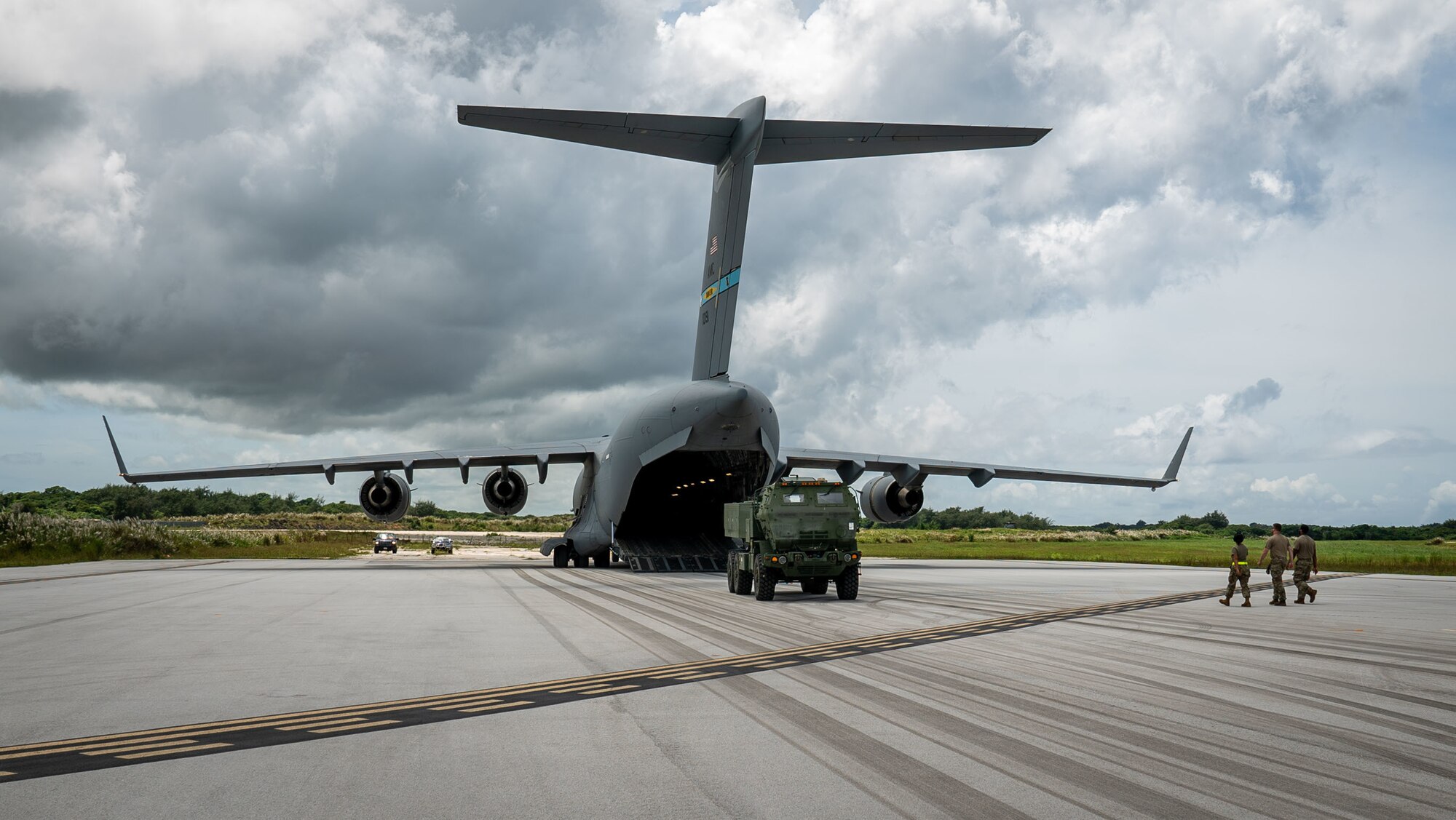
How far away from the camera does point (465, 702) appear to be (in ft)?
24.6

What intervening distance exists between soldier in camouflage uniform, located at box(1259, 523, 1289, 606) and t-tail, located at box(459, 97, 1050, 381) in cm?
946

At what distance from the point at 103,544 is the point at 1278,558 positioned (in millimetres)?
42050

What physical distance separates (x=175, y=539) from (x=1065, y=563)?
39.5 m

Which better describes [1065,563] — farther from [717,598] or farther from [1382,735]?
[1382,735]

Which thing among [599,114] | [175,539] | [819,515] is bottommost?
[175,539]

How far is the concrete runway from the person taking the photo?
16.0 feet

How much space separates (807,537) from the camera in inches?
734

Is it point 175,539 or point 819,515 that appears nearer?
point 819,515

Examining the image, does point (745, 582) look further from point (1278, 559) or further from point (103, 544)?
point (103, 544)

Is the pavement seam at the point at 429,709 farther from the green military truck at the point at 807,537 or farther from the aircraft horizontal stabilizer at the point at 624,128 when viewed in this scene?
the aircraft horizontal stabilizer at the point at 624,128

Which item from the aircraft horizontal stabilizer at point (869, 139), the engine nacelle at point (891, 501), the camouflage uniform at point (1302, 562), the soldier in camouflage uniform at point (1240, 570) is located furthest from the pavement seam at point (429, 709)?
the engine nacelle at point (891, 501)

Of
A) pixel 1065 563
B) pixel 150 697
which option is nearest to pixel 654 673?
pixel 150 697

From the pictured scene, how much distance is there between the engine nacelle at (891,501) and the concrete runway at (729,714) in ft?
55.3

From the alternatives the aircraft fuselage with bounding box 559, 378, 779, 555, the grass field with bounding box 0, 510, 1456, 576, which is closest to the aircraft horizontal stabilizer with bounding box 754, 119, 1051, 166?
the aircraft fuselage with bounding box 559, 378, 779, 555
